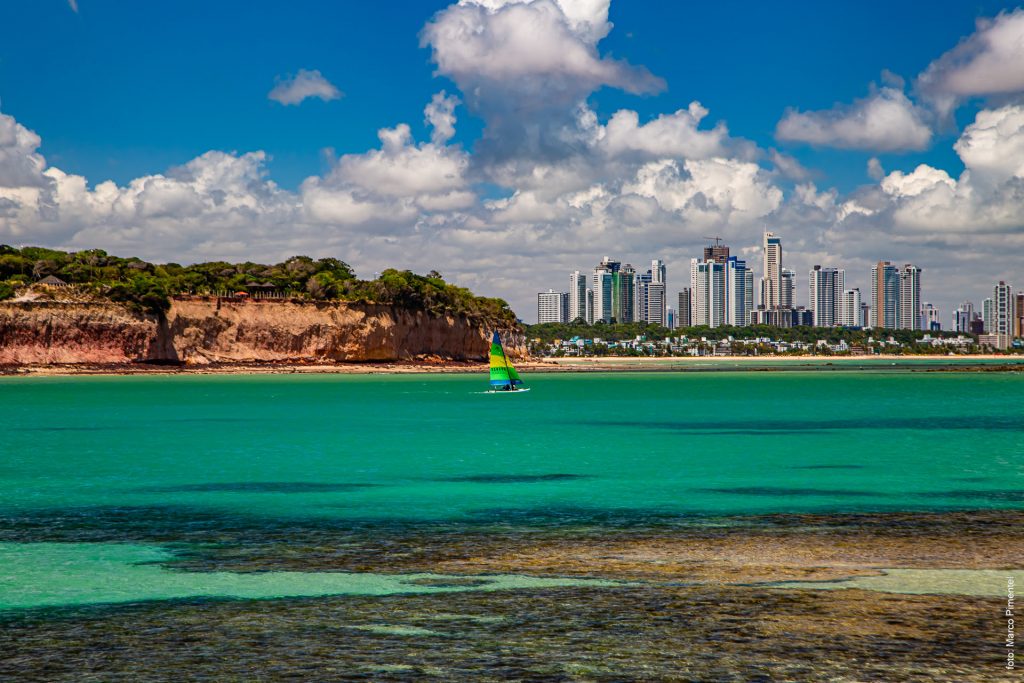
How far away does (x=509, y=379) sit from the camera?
345ft

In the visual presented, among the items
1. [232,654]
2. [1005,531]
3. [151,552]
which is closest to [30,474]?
[151,552]

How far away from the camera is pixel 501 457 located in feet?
133

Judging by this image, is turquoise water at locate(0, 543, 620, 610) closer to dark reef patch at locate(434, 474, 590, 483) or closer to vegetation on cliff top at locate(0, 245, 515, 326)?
dark reef patch at locate(434, 474, 590, 483)

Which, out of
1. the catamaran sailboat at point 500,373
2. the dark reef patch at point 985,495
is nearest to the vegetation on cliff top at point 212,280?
the catamaran sailboat at point 500,373

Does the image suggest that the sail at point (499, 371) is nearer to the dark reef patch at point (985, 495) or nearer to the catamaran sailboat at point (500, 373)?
the catamaran sailboat at point (500, 373)

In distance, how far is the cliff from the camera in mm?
134250

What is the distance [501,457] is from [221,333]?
120 meters

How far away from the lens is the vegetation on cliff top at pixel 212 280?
146m

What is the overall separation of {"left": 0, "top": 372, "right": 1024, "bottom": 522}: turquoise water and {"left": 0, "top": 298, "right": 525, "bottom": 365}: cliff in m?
52.5

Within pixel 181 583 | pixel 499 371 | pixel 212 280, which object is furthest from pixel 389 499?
pixel 212 280

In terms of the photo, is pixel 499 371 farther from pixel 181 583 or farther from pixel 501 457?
pixel 181 583

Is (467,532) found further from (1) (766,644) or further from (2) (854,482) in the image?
→ (2) (854,482)

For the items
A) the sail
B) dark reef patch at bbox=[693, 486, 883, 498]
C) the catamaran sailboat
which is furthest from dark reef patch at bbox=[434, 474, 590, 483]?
the sail

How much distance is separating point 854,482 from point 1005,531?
10741 mm
